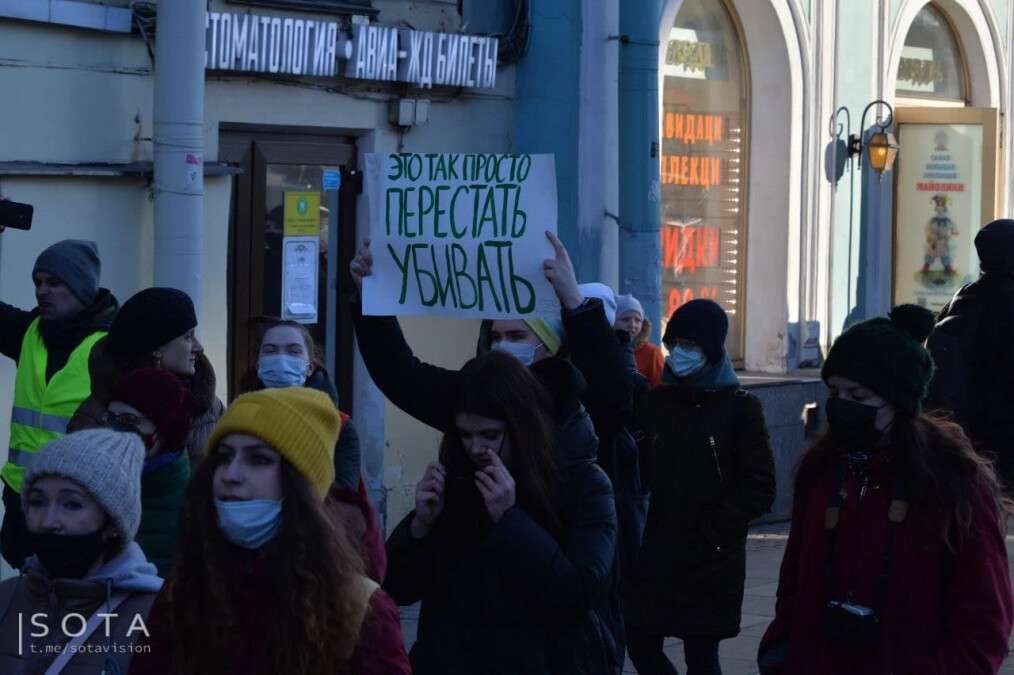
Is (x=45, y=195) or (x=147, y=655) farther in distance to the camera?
(x=45, y=195)

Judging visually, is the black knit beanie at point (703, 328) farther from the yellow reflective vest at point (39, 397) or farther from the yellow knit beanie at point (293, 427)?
the yellow knit beanie at point (293, 427)

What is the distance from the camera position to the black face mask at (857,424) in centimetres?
493

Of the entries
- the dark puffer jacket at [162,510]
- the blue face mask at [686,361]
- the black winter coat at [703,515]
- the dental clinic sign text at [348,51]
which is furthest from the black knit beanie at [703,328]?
the dental clinic sign text at [348,51]

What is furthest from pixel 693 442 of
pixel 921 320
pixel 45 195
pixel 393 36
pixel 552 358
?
pixel 393 36

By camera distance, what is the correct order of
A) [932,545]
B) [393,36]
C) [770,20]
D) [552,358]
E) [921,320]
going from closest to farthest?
[932,545]
[552,358]
[921,320]
[393,36]
[770,20]

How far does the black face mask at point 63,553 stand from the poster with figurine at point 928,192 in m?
14.1

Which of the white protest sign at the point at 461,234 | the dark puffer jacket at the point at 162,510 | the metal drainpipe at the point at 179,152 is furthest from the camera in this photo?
the metal drainpipe at the point at 179,152

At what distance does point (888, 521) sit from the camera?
482 cm

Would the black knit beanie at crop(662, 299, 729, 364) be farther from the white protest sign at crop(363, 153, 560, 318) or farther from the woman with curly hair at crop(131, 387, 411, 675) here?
the woman with curly hair at crop(131, 387, 411, 675)

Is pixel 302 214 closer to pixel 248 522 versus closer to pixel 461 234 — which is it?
pixel 461 234

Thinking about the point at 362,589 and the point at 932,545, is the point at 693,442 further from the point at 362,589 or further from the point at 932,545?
the point at 362,589

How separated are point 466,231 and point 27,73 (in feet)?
12.8

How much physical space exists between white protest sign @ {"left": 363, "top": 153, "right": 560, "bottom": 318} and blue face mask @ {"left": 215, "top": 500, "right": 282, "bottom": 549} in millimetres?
2045

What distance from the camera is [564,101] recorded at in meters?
11.9
